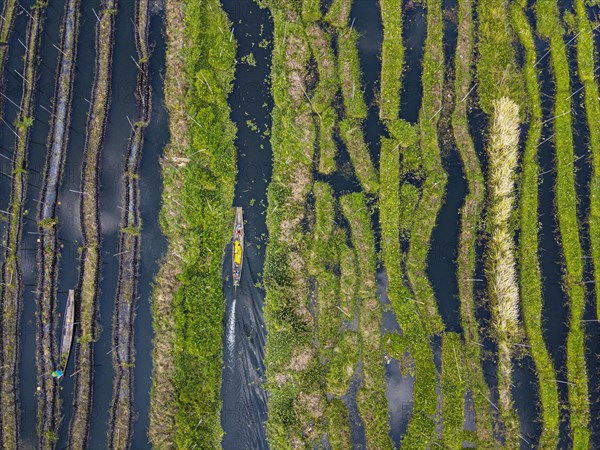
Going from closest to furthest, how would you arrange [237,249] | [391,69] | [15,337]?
1. [237,249]
2. [15,337]
3. [391,69]

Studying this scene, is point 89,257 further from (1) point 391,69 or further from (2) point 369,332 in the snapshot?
(1) point 391,69

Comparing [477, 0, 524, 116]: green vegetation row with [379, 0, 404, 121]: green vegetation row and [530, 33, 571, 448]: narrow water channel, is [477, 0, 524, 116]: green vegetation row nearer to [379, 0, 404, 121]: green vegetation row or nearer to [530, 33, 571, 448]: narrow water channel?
[530, 33, 571, 448]: narrow water channel

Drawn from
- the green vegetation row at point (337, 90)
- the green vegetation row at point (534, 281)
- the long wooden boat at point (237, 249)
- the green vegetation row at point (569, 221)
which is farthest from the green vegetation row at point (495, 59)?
the long wooden boat at point (237, 249)

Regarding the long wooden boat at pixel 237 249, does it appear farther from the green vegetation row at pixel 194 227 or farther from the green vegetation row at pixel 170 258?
the green vegetation row at pixel 170 258

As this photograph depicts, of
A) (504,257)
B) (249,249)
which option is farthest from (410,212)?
(249,249)

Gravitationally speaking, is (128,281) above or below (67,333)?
above

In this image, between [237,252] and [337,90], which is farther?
[337,90]

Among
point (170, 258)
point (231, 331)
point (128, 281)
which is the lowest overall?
point (231, 331)

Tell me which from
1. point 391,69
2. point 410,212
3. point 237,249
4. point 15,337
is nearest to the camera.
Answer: point 237,249
